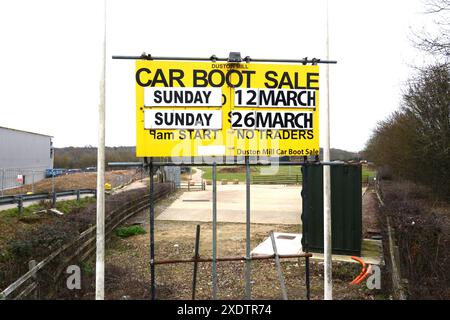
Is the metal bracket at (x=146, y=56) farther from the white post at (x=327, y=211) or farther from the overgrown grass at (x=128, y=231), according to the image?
the overgrown grass at (x=128, y=231)

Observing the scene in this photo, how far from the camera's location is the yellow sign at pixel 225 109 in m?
4.50

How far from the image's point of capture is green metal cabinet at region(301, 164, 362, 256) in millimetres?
8820

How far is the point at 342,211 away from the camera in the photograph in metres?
9.00

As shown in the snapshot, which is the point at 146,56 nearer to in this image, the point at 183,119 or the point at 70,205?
the point at 183,119

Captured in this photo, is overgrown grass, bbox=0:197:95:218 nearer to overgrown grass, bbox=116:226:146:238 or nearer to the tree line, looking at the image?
overgrown grass, bbox=116:226:146:238

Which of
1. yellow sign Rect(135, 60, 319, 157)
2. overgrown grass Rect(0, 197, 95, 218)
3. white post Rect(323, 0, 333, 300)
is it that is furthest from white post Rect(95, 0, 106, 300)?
overgrown grass Rect(0, 197, 95, 218)

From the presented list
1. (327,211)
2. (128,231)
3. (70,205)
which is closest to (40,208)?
(70,205)

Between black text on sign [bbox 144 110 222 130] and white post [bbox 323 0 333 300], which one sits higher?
black text on sign [bbox 144 110 222 130]

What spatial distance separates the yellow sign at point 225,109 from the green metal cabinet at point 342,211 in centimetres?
443

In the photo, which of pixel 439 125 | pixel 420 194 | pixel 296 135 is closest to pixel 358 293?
pixel 296 135

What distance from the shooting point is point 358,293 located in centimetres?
637

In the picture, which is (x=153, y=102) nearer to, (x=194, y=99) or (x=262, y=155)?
(x=194, y=99)

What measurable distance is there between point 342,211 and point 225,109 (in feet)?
18.6

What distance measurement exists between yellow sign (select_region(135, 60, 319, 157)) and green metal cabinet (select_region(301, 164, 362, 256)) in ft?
14.5
